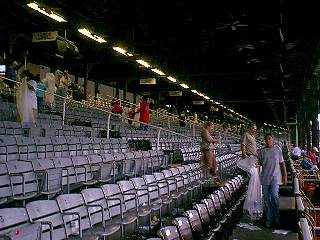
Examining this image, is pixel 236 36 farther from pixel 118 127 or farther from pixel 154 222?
pixel 154 222

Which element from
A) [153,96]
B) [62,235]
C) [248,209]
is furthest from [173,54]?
[153,96]

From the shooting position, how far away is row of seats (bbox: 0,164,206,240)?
4062mm

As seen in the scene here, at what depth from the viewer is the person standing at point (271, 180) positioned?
299 inches

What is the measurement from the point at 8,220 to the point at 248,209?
5153 mm

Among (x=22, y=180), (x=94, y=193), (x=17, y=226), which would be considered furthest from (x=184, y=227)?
(x=22, y=180)

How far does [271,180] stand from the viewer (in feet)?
25.0

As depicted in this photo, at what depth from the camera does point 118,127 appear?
45.7ft

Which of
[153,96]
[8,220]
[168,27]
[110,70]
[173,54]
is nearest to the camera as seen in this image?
[8,220]

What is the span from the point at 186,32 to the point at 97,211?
10099 mm

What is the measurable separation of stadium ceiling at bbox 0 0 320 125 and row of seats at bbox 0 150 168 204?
4.89 meters

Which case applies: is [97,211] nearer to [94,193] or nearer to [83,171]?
[94,193]

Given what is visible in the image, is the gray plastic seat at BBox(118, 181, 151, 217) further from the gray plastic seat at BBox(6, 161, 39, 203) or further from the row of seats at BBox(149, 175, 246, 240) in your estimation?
the gray plastic seat at BBox(6, 161, 39, 203)

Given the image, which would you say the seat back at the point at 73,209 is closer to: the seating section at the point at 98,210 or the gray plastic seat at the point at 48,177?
the seating section at the point at 98,210

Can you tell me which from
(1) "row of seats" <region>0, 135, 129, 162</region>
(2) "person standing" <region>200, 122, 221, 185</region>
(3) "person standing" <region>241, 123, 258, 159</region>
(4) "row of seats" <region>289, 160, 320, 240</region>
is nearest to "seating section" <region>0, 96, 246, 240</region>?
(1) "row of seats" <region>0, 135, 129, 162</region>
